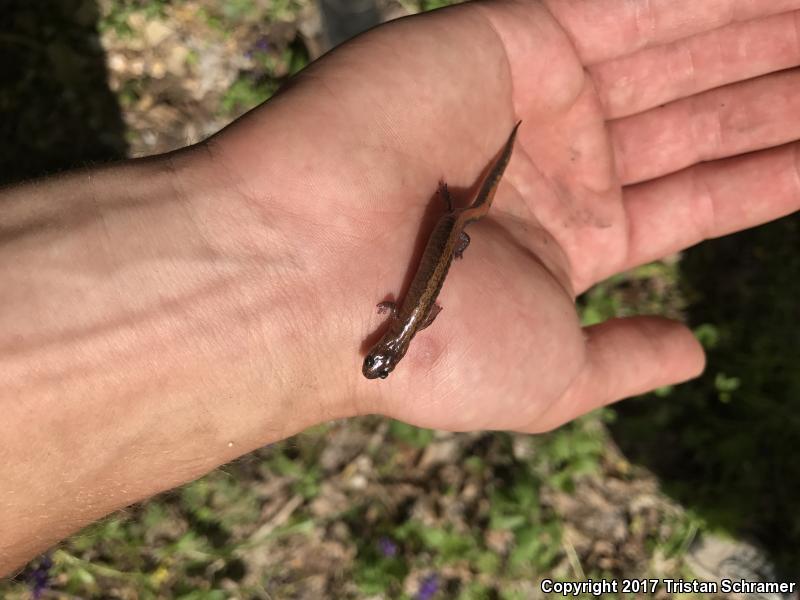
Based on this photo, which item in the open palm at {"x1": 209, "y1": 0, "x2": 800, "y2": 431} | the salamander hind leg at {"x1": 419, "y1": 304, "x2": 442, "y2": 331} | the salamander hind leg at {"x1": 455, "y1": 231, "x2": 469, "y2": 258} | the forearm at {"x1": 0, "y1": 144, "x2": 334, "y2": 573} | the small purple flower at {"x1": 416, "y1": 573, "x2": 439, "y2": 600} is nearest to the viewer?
the forearm at {"x1": 0, "y1": 144, "x2": 334, "y2": 573}

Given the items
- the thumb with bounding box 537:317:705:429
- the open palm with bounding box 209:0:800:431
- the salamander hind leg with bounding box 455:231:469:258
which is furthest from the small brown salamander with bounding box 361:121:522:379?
the thumb with bounding box 537:317:705:429

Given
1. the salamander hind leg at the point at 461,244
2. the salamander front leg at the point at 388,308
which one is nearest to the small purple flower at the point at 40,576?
the salamander front leg at the point at 388,308

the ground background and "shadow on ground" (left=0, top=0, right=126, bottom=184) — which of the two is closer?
the ground background

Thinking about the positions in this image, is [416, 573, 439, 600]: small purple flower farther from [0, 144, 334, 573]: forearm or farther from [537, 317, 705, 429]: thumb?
[0, 144, 334, 573]: forearm

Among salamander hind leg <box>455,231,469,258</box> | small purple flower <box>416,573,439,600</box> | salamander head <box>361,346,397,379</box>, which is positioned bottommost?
small purple flower <box>416,573,439,600</box>

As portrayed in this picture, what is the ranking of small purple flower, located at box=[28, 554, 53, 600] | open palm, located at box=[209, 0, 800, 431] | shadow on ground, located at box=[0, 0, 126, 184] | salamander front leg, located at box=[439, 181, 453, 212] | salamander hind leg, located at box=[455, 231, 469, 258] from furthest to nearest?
shadow on ground, located at box=[0, 0, 126, 184]
small purple flower, located at box=[28, 554, 53, 600]
salamander front leg, located at box=[439, 181, 453, 212]
salamander hind leg, located at box=[455, 231, 469, 258]
open palm, located at box=[209, 0, 800, 431]

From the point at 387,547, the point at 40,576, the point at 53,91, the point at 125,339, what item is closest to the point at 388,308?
the point at 125,339

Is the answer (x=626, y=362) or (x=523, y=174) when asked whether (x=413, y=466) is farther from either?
(x=523, y=174)

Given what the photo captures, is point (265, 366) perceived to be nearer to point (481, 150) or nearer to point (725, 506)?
point (481, 150)
